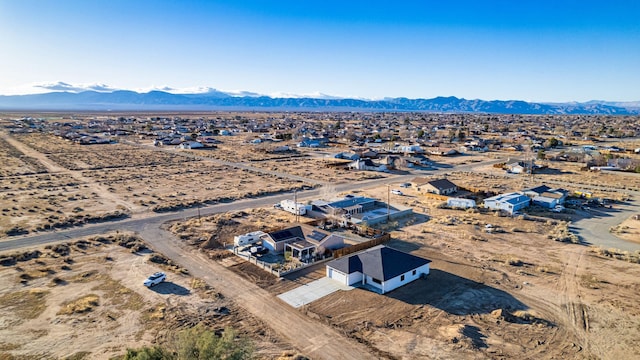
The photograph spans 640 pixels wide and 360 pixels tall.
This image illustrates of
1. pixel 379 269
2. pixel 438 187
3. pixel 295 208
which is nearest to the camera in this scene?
pixel 379 269

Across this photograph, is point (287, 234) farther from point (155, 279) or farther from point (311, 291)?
point (155, 279)

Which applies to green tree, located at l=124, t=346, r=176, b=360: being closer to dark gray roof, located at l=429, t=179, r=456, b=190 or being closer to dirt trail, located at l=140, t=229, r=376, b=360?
dirt trail, located at l=140, t=229, r=376, b=360

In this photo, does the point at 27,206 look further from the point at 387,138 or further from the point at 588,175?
the point at 387,138

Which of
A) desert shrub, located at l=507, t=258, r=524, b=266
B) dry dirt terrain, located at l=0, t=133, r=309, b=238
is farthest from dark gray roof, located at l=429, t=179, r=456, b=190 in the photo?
desert shrub, located at l=507, t=258, r=524, b=266

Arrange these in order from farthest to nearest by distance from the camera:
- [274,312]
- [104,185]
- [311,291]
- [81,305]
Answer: [104,185], [311,291], [81,305], [274,312]

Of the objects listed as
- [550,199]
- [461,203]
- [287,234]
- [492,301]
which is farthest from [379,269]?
[550,199]

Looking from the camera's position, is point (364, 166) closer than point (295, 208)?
No
